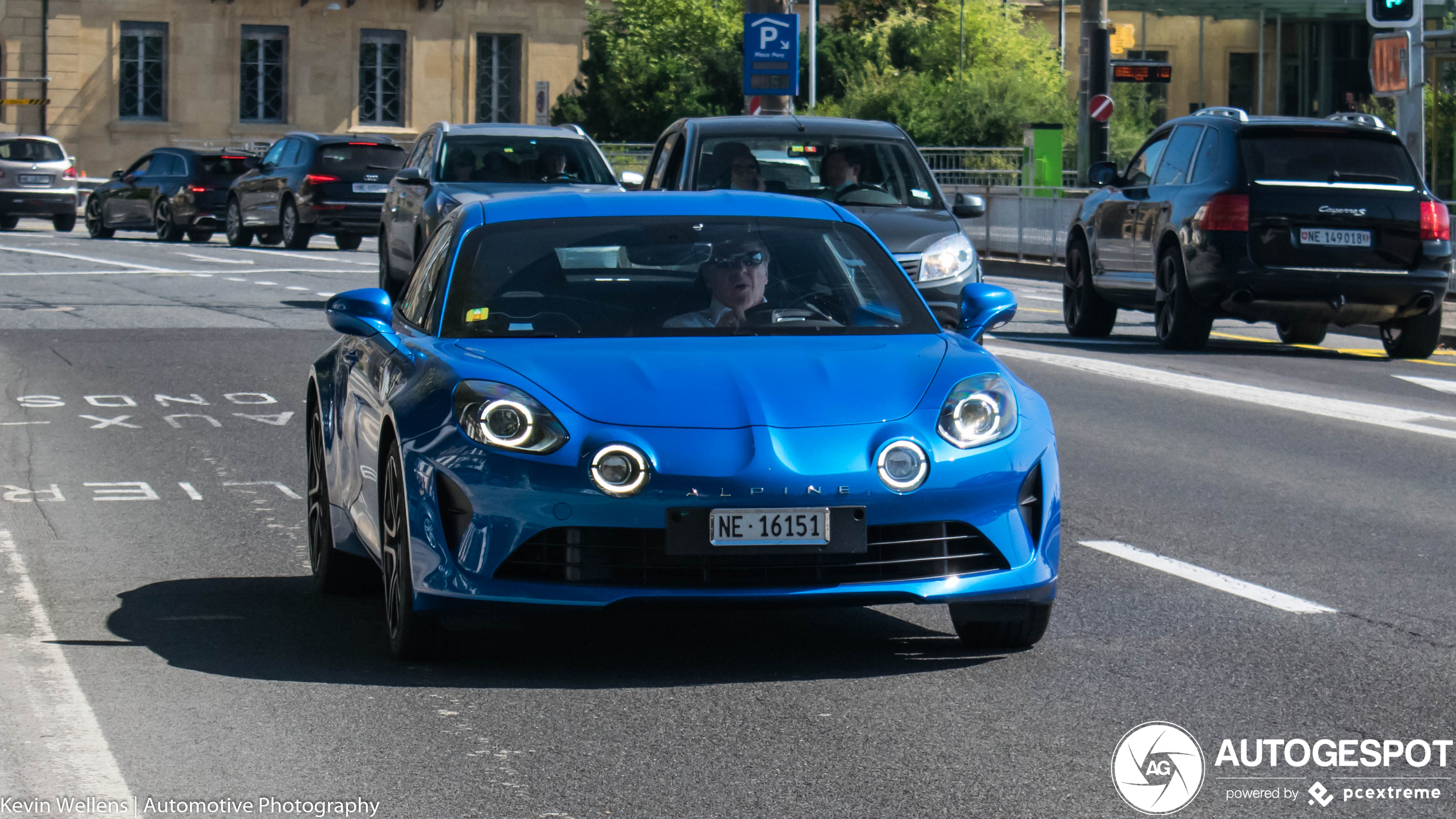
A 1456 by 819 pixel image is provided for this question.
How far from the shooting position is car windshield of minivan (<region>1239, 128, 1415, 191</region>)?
16234 mm

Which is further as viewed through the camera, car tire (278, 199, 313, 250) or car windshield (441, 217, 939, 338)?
car tire (278, 199, 313, 250)

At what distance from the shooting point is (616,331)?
641cm

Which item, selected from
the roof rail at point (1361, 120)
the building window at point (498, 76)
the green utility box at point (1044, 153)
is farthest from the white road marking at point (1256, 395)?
the building window at point (498, 76)

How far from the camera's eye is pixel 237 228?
1329 inches

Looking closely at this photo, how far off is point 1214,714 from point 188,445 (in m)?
6.76

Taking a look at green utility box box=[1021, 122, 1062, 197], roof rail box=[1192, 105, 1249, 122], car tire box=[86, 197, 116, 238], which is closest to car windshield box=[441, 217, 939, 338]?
roof rail box=[1192, 105, 1249, 122]

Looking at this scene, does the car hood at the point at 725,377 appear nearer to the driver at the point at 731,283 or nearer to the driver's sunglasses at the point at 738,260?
the driver at the point at 731,283

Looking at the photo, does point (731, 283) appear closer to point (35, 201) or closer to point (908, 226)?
point (908, 226)

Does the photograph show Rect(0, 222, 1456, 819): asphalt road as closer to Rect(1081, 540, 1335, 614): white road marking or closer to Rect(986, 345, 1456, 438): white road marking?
Rect(1081, 540, 1335, 614): white road marking

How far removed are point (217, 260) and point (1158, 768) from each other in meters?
25.3

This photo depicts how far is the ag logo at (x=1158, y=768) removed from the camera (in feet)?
15.1

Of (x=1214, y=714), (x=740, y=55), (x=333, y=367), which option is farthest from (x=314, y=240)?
(x=1214, y=714)

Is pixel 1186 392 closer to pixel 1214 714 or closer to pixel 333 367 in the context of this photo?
pixel 333 367

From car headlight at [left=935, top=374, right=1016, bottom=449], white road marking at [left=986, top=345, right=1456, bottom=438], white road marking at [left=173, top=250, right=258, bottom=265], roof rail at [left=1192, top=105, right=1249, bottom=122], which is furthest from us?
white road marking at [left=173, top=250, right=258, bottom=265]
